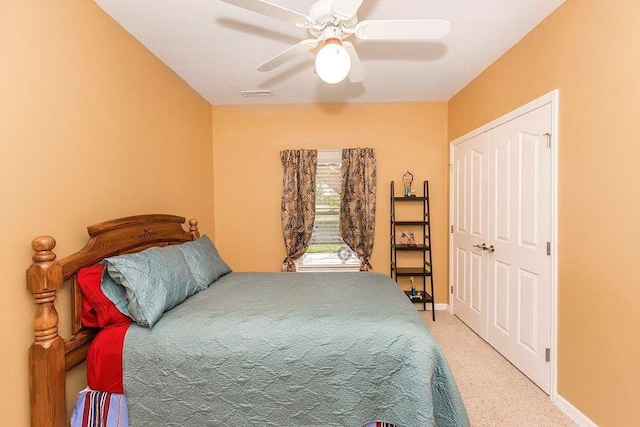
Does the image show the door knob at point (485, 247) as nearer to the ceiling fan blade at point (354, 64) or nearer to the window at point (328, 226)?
the window at point (328, 226)

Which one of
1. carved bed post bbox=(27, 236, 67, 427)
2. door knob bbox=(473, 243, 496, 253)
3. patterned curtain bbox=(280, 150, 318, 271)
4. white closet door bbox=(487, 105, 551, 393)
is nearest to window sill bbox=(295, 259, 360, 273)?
patterned curtain bbox=(280, 150, 318, 271)

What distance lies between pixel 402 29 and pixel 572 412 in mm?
2643

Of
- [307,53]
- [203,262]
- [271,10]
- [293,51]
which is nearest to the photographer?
[271,10]

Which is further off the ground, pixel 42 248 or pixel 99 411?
pixel 42 248

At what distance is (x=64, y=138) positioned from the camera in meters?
1.71

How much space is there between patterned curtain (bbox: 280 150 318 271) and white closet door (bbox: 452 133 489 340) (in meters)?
1.77

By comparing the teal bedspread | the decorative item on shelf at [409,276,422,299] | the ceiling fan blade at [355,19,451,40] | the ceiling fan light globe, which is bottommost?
the decorative item on shelf at [409,276,422,299]

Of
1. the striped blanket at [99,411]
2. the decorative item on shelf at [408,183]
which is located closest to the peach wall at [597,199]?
the decorative item on shelf at [408,183]

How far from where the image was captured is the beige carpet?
6.38ft

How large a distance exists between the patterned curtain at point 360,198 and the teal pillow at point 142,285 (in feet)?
7.71

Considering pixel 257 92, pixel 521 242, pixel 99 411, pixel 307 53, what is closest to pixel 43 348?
pixel 99 411

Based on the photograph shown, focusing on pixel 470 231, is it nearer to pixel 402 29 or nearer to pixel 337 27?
pixel 402 29

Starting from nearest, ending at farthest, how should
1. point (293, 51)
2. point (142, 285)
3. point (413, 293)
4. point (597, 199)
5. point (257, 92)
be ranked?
1. point (142, 285)
2. point (597, 199)
3. point (293, 51)
4. point (257, 92)
5. point (413, 293)

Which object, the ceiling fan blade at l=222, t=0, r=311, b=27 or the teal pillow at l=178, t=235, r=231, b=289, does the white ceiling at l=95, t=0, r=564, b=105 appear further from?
the teal pillow at l=178, t=235, r=231, b=289
